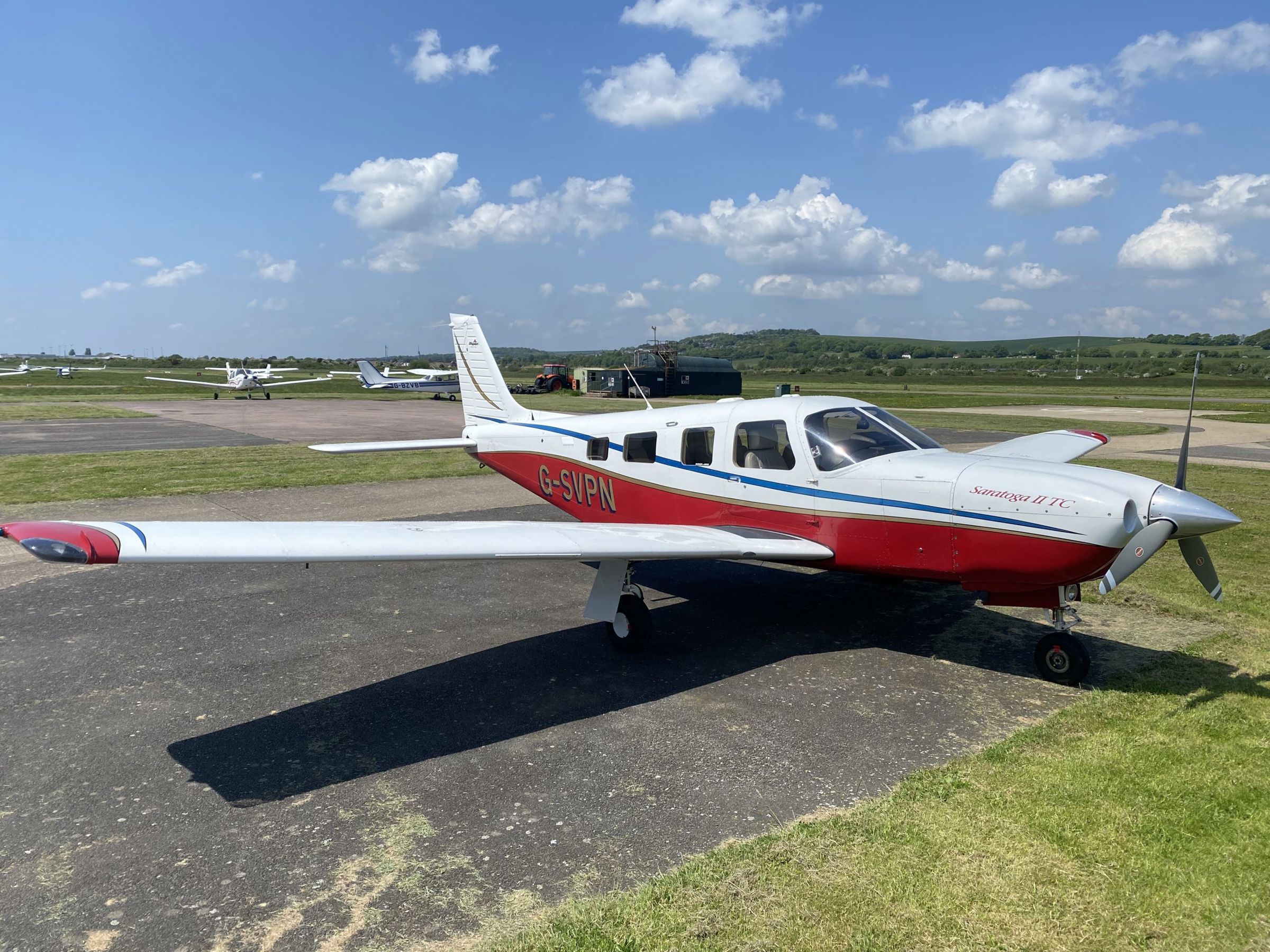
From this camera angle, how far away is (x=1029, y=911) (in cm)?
406

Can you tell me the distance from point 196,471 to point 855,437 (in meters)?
18.3

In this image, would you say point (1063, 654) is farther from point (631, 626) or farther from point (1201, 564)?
point (631, 626)

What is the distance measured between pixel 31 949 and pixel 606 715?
153 inches

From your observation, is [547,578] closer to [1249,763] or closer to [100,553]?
[100,553]

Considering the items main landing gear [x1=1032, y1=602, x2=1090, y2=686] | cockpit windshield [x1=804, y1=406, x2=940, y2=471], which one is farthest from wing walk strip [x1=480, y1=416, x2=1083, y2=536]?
main landing gear [x1=1032, y1=602, x2=1090, y2=686]

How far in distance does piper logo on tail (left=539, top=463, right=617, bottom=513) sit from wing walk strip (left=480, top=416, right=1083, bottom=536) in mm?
213

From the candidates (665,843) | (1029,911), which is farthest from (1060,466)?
(665,843)

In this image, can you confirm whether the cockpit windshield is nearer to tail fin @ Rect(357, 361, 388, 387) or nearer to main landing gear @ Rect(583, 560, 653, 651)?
main landing gear @ Rect(583, 560, 653, 651)

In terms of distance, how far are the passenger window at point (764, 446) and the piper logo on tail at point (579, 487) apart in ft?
6.92

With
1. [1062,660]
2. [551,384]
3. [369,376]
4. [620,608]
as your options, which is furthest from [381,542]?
[551,384]

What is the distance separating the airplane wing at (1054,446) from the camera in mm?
11125

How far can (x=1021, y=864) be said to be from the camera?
443 cm

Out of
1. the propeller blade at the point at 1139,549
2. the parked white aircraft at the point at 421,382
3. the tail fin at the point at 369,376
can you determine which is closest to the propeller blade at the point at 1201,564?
the propeller blade at the point at 1139,549

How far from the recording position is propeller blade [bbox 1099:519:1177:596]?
20.4 feet
